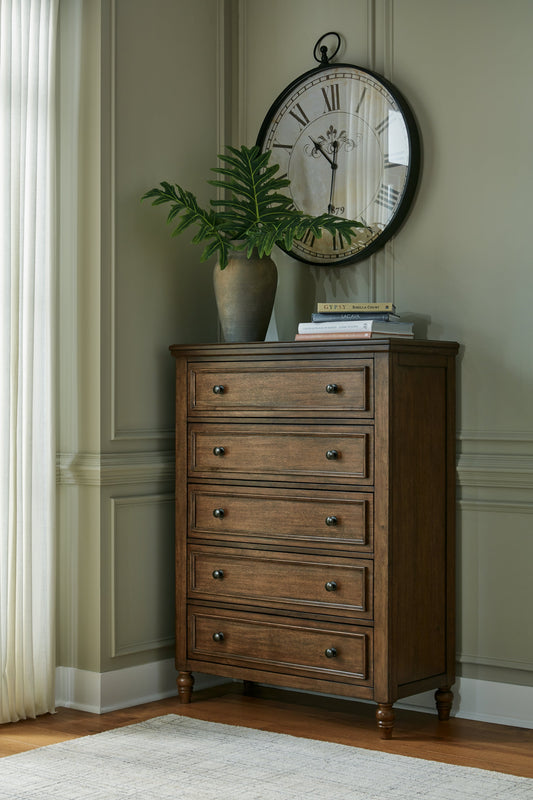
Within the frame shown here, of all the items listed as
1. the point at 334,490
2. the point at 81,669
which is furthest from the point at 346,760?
the point at 81,669

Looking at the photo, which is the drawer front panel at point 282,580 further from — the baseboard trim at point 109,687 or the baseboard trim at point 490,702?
the baseboard trim at point 490,702

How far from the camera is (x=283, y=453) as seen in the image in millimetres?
3521

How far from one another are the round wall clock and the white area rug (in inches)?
69.7

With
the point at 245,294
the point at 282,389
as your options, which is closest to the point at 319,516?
the point at 282,389

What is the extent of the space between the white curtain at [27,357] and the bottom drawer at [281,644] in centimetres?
54

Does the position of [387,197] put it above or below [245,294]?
above

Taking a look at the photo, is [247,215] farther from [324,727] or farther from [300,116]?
[324,727]

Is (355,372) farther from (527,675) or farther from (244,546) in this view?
(527,675)

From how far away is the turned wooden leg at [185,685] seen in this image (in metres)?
3.77

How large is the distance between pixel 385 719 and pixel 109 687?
3.28ft

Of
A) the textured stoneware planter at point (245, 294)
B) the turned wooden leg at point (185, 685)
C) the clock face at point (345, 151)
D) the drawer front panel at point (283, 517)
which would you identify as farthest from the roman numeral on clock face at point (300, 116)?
the turned wooden leg at point (185, 685)

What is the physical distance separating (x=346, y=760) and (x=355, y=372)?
1181 millimetres

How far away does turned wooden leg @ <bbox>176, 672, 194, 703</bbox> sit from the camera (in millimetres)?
3773

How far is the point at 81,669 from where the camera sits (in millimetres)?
3707
